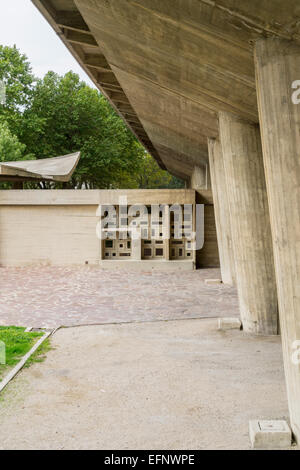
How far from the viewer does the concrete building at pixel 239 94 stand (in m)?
3.91

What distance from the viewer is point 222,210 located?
496 inches

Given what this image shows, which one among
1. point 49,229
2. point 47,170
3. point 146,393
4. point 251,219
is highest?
point 47,170

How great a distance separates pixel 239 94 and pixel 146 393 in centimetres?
419

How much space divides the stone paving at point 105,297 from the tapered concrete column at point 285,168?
5074 millimetres

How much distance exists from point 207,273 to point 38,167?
957 cm

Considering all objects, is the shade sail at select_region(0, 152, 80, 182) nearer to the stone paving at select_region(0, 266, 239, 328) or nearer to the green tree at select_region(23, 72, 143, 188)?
the stone paving at select_region(0, 266, 239, 328)

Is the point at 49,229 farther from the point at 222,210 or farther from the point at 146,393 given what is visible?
the point at 146,393

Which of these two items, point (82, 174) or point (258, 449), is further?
point (82, 174)

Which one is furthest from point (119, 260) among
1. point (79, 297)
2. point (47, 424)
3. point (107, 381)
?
point (47, 424)

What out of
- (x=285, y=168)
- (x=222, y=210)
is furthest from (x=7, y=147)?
(x=285, y=168)

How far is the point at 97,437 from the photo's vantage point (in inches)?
166

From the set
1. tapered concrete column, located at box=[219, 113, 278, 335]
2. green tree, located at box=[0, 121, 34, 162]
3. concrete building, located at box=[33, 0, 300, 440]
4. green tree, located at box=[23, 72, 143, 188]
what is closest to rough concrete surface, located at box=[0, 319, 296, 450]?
tapered concrete column, located at box=[219, 113, 278, 335]

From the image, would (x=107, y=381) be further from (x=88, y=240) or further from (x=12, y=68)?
(x=12, y=68)

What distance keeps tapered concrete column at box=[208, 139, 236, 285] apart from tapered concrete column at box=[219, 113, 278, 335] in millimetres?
3953
